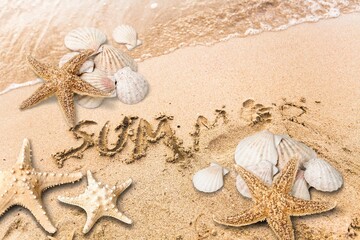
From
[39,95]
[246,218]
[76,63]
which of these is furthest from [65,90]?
[246,218]

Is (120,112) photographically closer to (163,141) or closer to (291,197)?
(163,141)

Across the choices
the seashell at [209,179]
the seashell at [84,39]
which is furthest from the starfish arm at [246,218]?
the seashell at [84,39]

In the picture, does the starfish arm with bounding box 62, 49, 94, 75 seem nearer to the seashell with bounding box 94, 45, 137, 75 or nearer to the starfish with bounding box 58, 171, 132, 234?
the seashell with bounding box 94, 45, 137, 75

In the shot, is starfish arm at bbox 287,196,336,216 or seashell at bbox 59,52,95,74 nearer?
starfish arm at bbox 287,196,336,216

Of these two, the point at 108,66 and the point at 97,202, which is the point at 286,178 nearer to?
the point at 97,202

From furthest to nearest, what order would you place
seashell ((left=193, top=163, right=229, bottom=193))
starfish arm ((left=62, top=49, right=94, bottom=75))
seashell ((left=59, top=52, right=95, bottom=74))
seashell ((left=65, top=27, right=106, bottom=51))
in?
seashell ((left=65, top=27, right=106, bottom=51))
seashell ((left=59, top=52, right=95, bottom=74))
starfish arm ((left=62, top=49, right=94, bottom=75))
seashell ((left=193, top=163, right=229, bottom=193))

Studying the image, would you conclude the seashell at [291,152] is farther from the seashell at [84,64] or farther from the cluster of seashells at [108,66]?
the seashell at [84,64]

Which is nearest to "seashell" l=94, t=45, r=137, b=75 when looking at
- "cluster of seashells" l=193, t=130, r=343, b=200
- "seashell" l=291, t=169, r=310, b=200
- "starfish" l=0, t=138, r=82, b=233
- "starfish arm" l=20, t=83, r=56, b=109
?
"starfish arm" l=20, t=83, r=56, b=109
